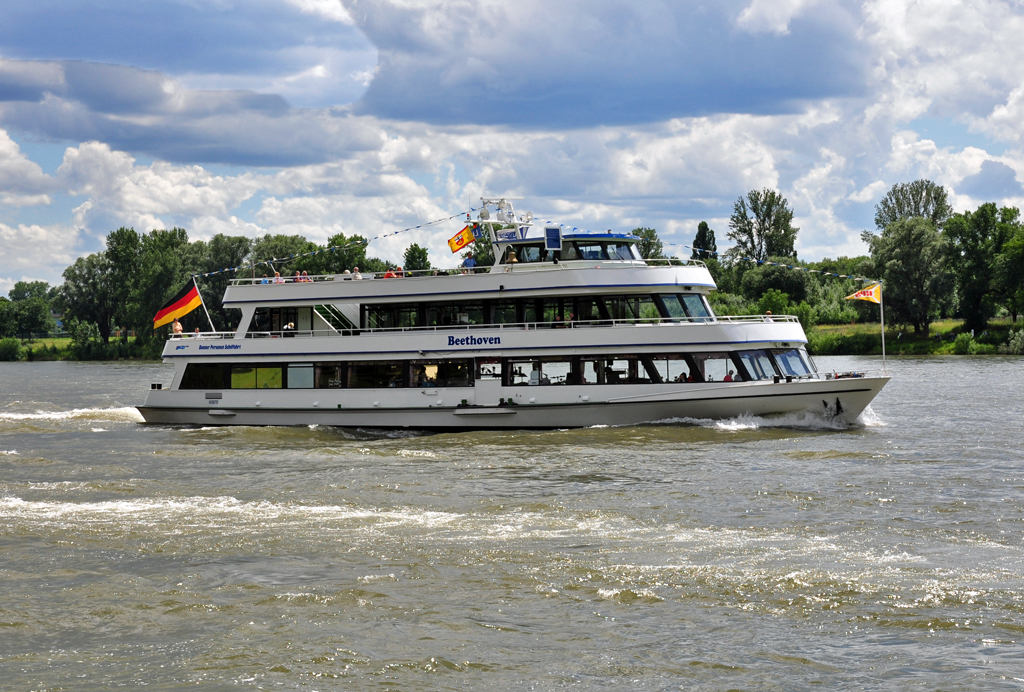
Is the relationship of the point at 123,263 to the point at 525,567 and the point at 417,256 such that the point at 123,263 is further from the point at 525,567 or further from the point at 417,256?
the point at 525,567

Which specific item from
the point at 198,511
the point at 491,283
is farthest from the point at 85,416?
the point at 198,511

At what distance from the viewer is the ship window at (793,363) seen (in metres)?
25.8

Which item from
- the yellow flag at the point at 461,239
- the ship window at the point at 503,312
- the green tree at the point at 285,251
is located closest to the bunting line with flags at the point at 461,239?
the yellow flag at the point at 461,239

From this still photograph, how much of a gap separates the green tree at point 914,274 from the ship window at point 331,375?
187 ft

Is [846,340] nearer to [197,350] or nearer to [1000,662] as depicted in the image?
[197,350]

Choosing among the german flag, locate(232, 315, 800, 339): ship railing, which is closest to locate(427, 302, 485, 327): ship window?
locate(232, 315, 800, 339): ship railing

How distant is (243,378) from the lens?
29.0 m

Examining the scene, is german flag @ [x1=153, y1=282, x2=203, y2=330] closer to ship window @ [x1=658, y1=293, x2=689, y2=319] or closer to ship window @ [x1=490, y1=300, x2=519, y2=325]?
ship window @ [x1=490, y1=300, x2=519, y2=325]

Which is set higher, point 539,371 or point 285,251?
point 285,251

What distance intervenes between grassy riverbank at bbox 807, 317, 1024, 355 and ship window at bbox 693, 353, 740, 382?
46.8 metres

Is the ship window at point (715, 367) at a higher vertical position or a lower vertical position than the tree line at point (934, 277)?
lower

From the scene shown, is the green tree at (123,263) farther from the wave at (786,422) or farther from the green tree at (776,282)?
the wave at (786,422)

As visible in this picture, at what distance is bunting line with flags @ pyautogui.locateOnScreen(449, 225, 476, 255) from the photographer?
29578 mm

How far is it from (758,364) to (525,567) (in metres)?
14.9
